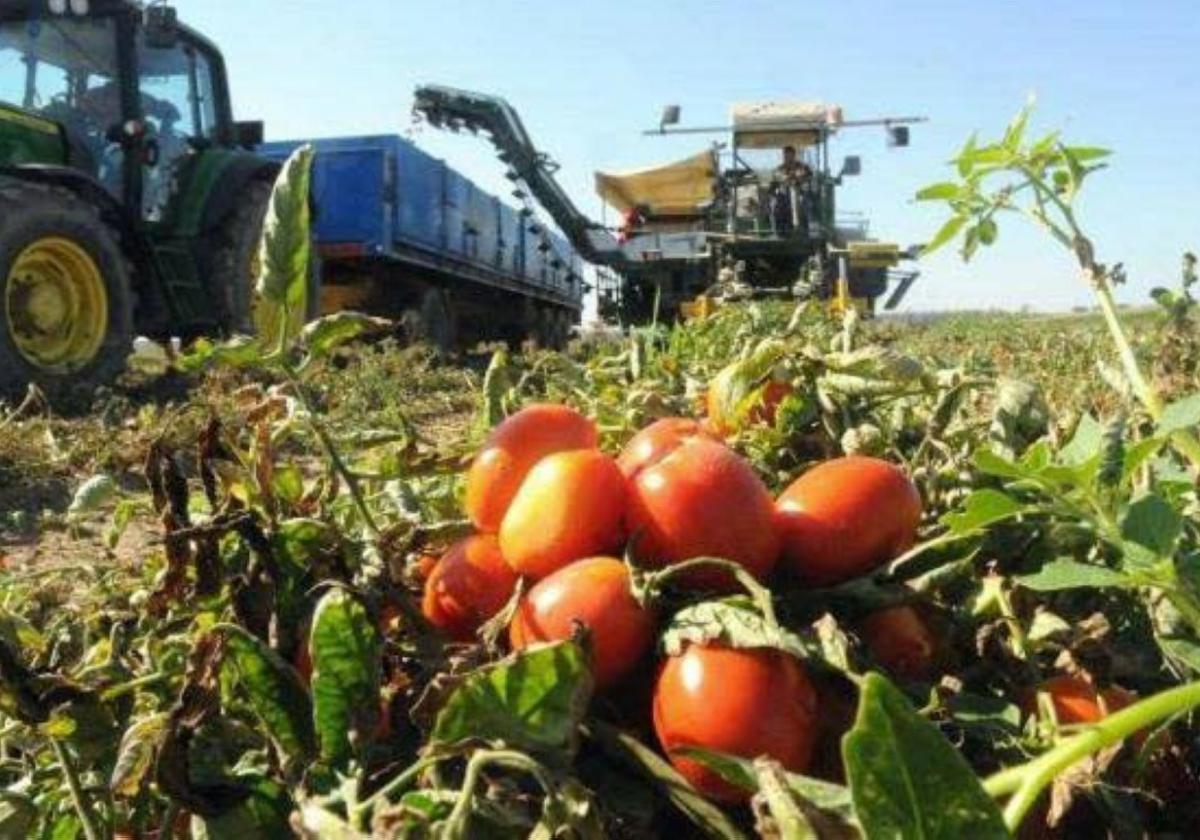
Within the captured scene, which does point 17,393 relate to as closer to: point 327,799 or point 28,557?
point 28,557

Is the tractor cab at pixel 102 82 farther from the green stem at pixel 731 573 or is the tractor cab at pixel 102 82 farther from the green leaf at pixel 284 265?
the green stem at pixel 731 573

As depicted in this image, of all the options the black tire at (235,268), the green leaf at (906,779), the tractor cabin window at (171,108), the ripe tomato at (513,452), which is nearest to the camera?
the green leaf at (906,779)

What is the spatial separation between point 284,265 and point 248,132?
9.14 m

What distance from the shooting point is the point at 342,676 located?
96 centimetres

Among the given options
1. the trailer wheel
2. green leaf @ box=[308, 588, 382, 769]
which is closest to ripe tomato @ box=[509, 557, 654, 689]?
green leaf @ box=[308, 588, 382, 769]

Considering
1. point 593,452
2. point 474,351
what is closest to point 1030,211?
point 593,452

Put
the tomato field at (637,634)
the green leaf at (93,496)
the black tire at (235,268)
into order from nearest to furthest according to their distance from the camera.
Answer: the tomato field at (637,634) → the green leaf at (93,496) → the black tire at (235,268)

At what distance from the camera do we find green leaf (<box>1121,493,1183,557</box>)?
31.4 inches

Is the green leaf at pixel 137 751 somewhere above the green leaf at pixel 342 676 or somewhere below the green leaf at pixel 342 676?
below

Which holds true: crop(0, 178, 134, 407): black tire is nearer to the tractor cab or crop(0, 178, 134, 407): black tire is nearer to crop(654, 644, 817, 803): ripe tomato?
the tractor cab

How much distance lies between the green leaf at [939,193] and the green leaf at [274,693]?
2.25 ft

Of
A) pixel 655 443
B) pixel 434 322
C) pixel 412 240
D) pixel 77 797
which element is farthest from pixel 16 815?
pixel 434 322

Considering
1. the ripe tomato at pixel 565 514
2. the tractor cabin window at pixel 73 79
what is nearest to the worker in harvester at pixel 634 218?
the tractor cabin window at pixel 73 79

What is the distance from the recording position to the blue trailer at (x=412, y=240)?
12070 millimetres
